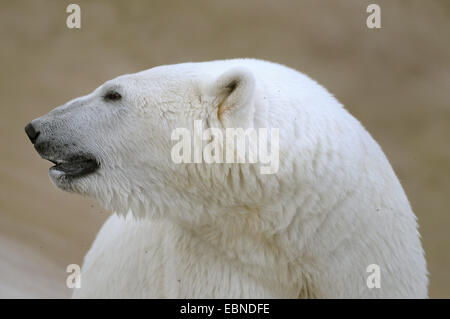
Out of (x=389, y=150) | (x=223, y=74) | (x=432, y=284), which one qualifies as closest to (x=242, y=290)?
(x=223, y=74)

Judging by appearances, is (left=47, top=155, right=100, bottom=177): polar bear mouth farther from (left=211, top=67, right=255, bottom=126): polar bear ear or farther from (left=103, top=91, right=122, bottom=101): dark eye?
(left=211, top=67, right=255, bottom=126): polar bear ear

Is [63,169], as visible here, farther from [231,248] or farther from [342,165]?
[342,165]

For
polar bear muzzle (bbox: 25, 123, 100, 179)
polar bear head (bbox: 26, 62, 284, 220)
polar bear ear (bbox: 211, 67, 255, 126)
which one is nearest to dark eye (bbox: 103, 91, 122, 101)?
polar bear head (bbox: 26, 62, 284, 220)

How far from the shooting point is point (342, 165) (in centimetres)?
240

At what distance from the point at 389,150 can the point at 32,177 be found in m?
3.36

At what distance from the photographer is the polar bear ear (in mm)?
2293

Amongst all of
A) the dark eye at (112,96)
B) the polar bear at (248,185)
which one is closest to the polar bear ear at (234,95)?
the polar bear at (248,185)

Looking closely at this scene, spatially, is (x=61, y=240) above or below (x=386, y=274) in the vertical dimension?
above

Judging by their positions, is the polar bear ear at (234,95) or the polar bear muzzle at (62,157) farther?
the polar bear muzzle at (62,157)

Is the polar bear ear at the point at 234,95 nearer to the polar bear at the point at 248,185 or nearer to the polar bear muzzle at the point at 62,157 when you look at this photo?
the polar bear at the point at 248,185

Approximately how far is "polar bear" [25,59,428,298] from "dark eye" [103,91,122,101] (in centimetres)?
1

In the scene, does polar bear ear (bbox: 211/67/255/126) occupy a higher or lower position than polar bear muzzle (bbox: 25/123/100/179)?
higher

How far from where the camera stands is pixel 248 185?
235 centimetres

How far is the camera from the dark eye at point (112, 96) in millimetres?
2527
